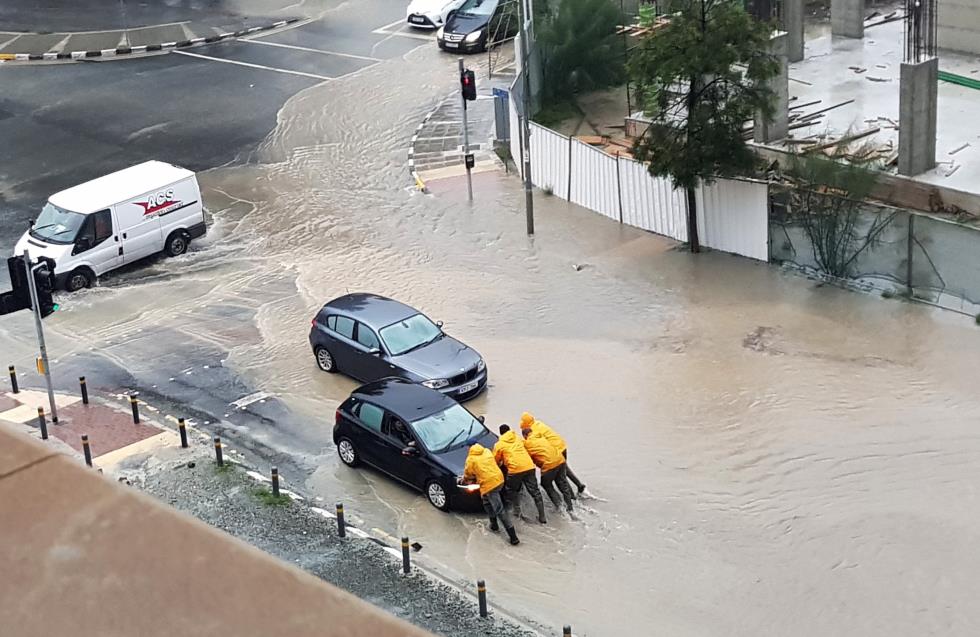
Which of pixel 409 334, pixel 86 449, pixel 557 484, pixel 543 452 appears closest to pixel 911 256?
pixel 409 334

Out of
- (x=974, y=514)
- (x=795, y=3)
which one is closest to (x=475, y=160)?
(x=795, y=3)

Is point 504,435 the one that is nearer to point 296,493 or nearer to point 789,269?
point 296,493

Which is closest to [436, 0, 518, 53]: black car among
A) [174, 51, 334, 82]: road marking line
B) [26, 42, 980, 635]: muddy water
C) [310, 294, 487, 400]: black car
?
[174, 51, 334, 82]: road marking line

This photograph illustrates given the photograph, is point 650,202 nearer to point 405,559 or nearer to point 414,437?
point 414,437

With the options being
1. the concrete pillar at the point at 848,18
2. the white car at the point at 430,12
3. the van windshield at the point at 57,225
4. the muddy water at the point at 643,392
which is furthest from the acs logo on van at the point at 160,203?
the concrete pillar at the point at 848,18

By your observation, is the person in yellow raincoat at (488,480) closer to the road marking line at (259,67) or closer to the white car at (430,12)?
the road marking line at (259,67)

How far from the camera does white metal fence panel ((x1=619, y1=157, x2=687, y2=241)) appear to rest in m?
24.7

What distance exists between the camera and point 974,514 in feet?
50.5

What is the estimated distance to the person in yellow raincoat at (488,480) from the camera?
49.8ft

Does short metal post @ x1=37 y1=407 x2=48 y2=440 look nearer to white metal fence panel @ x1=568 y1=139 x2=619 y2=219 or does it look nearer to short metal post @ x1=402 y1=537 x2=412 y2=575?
short metal post @ x1=402 y1=537 x2=412 y2=575

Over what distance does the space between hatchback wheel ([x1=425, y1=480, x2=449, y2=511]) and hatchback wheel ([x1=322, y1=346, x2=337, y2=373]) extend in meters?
4.51

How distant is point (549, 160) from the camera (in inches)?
1091

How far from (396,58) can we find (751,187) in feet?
56.9

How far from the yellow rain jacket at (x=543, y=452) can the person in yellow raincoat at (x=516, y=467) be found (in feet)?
0.29
